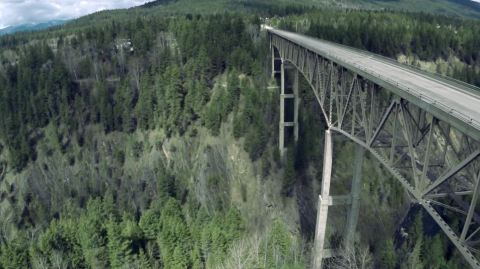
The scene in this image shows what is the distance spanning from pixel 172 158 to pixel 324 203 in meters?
44.4

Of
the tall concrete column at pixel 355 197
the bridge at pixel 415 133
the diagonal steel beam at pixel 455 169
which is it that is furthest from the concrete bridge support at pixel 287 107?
the diagonal steel beam at pixel 455 169

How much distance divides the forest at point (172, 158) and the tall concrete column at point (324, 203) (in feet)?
16.9

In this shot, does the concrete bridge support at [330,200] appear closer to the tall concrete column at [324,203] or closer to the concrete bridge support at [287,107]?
the tall concrete column at [324,203]

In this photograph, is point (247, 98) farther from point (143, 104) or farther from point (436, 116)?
point (436, 116)

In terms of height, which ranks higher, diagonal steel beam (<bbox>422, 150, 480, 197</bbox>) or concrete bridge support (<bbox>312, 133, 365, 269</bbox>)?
diagonal steel beam (<bbox>422, 150, 480, 197</bbox>)

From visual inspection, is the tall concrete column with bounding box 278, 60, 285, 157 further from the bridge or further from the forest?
the bridge

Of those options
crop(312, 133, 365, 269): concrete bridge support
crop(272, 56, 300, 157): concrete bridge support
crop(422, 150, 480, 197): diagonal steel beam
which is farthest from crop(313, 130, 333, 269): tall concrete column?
crop(272, 56, 300, 157): concrete bridge support

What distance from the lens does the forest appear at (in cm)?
5172

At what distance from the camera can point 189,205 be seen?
229ft

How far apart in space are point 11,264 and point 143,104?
4711cm

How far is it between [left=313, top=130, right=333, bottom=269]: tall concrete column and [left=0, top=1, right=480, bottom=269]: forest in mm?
5166

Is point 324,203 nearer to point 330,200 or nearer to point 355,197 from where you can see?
point 330,200

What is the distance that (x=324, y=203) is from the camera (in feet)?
148

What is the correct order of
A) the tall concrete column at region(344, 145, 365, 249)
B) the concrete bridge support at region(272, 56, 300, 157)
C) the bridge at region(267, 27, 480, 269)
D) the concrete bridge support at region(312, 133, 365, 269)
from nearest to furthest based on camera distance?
the bridge at region(267, 27, 480, 269)
the tall concrete column at region(344, 145, 365, 249)
the concrete bridge support at region(312, 133, 365, 269)
the concrete bridge support at region(272, 56, 300, 157)
